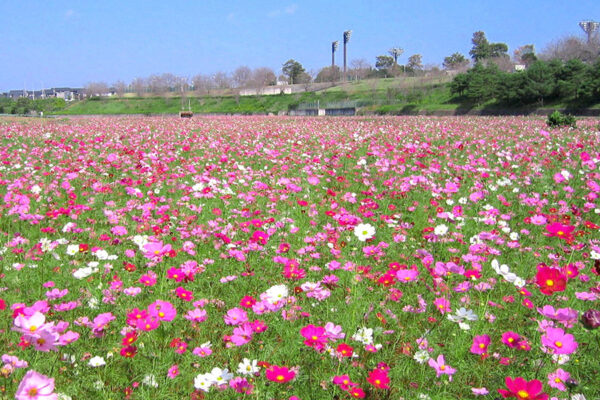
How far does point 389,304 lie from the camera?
2.46 m

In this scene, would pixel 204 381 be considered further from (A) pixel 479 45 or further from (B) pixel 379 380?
(A) pixel 479 45

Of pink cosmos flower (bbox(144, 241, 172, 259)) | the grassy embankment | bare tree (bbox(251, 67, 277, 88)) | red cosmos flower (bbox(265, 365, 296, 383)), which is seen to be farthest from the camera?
bare tree (bbox(251, 67, 277, 88))

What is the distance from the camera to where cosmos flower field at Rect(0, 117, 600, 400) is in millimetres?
1627

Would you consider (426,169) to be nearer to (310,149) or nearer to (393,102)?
(310,149)

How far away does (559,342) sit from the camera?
1434 mm

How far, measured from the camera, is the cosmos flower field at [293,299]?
5.34 ft

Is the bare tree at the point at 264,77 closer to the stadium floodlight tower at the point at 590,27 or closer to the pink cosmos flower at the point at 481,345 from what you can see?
the stadium floodlight tower at the point at 590,27

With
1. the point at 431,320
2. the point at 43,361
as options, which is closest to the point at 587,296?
the point at 431,320

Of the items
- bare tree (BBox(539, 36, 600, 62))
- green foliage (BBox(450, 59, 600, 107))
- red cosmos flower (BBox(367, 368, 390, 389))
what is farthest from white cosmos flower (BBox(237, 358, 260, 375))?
bare tree (BBox(539, 36, 600, 62))

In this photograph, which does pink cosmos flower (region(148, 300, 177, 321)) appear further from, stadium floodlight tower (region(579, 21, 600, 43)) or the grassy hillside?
stadium floodlight tower (region(579, 21, 600, 43))

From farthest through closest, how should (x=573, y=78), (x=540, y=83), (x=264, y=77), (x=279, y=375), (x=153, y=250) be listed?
(x=264, y=77) < (x=540, y=83) < (x=573, y=78) < (x=153, y=250) < (x=279, y=375)

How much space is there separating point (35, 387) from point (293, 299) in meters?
1.29

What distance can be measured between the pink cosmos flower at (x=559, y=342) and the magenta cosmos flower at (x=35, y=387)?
1.48m

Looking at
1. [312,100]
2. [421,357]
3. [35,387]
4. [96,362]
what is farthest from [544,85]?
[35,387]
